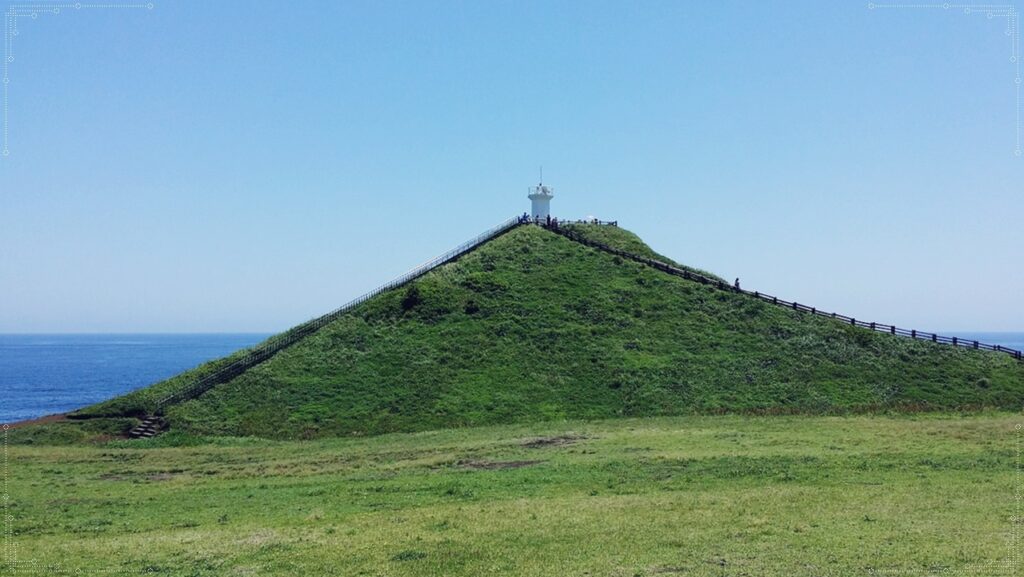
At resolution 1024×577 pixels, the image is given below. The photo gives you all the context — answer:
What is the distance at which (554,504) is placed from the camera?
2773 centimetres

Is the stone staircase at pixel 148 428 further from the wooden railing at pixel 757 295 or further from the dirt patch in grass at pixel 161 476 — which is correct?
the wooden railing at pixel 757 295

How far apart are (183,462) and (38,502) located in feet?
35.0

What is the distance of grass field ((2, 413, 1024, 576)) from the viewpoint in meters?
20.9

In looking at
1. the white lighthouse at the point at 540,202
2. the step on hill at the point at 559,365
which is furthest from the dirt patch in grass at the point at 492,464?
the white lighthouse at the point at 540,202

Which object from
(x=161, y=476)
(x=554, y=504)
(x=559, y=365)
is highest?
(x=559, y=365)

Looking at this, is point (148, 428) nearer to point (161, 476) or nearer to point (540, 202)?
point (161, 476)

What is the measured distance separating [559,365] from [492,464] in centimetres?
2628

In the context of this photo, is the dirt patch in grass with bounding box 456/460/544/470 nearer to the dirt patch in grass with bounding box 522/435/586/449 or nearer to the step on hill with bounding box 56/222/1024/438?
the dirt patch in grass with bounding box 522/435/586/449

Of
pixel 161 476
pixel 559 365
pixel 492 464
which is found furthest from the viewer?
pixel 559 365

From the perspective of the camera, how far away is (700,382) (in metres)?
59.2

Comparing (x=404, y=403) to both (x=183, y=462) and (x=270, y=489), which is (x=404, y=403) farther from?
(x=270, y=489)

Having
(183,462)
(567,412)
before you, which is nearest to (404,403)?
(567,412)

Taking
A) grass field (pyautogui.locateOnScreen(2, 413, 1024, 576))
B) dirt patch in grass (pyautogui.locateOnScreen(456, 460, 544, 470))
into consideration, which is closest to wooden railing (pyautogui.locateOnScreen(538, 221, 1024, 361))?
grass field (pyautogui.locateOnScreen(2, 413, 1024, 576))

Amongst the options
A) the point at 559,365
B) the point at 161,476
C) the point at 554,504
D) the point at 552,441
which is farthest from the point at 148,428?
the point at 554,504
